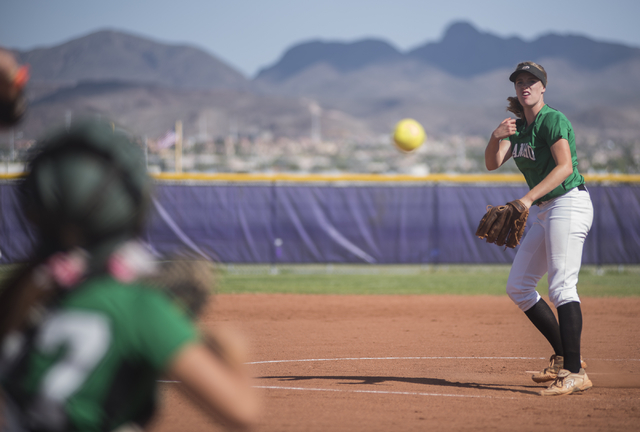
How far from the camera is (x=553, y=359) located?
16.8 ft

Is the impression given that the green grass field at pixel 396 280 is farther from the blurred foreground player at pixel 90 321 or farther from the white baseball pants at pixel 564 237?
the blurred foreground player at pixel 90 321

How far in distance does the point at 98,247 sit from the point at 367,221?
13.8 meters

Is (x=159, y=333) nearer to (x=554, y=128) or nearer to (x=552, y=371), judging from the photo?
(x=554, y=128)

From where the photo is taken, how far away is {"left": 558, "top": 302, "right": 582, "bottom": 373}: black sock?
15.5ft

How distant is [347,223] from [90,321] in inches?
539

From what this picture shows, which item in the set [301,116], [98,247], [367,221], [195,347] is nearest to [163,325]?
[195,347]

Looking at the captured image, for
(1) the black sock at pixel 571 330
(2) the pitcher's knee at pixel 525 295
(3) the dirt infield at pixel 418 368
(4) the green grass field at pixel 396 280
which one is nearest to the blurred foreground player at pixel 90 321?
(3) the dirt infield at pixel 418 368

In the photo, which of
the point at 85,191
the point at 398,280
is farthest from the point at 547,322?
the point at 398,280

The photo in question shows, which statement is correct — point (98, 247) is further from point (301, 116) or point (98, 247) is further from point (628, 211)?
point (301, 116)

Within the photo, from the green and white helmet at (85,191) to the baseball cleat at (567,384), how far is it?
4.01 m

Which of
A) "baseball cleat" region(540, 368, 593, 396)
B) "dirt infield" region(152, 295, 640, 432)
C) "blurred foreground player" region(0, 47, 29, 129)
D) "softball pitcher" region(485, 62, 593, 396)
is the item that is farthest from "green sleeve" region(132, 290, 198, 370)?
"baseball cleat" region(540, 368, 593, 396)

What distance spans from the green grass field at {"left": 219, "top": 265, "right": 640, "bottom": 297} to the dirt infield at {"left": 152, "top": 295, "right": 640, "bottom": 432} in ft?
6.22

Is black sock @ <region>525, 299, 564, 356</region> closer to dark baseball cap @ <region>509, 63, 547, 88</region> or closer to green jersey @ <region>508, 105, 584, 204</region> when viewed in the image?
green jersey @ <region>508, 105, 584, 204</region>

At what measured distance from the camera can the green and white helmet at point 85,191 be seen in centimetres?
147
